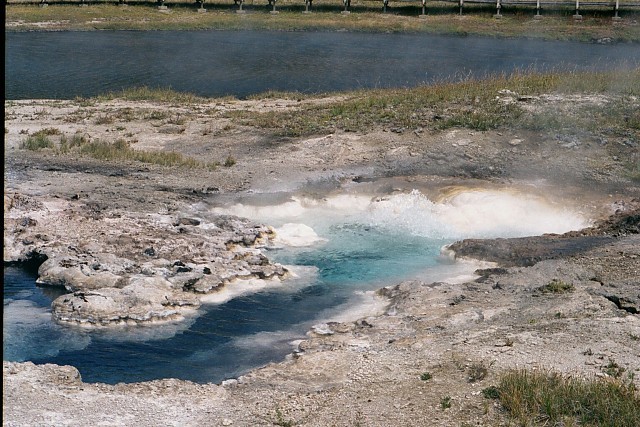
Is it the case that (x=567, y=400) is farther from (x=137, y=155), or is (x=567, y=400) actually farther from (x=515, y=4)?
(x=515, y=4)

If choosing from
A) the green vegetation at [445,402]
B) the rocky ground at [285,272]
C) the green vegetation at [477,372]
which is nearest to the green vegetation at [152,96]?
the rocky ground at [285,272]

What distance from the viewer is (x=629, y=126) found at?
950 inches

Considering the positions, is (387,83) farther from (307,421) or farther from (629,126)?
(307,421)

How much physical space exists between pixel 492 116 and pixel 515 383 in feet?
50.2

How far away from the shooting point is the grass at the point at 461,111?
80.8ft

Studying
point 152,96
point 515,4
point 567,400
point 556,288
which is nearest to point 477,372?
point 567,400

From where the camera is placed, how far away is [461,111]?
84.1 feet

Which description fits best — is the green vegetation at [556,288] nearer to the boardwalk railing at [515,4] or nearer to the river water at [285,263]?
the river water at [285,263]

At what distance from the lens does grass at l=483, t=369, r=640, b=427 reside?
9742 millimetres

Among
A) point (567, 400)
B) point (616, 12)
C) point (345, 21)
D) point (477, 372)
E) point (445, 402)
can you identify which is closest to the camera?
point (567, 400)

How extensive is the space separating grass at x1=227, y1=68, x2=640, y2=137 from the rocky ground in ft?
1.97

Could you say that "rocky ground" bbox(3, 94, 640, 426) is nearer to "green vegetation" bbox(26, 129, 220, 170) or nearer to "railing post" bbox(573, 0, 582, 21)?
"green vegetation" bbox(26, 129, 220, 170)

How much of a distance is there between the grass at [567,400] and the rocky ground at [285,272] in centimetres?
30

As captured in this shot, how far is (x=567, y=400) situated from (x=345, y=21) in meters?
50.1
